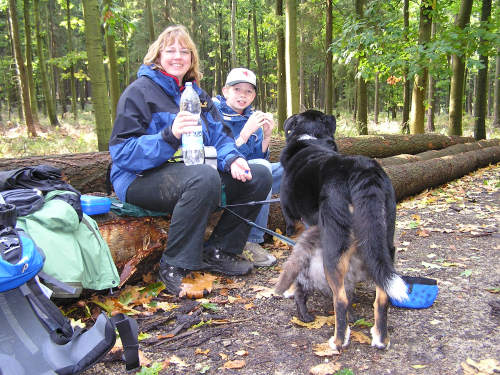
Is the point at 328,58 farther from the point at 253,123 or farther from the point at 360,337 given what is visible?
the point at 360,337

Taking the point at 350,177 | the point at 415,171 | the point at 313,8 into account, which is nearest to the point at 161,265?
the point at 350,177

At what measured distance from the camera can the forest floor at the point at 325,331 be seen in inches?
88.0

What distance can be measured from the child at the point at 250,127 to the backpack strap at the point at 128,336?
205cm

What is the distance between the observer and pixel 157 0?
18.5 meters

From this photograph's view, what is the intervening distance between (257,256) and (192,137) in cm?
162

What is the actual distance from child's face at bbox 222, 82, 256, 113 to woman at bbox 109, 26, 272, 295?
0.51 meters

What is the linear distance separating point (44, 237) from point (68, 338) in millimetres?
685

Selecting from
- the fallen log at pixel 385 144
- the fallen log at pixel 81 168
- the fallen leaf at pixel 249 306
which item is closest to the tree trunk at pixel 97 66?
the fallen log at pixel 81 168

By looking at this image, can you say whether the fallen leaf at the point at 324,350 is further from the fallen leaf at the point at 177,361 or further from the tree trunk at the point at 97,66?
the tree trunk at the point at 97,66

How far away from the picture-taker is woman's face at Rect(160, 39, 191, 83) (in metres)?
3.43

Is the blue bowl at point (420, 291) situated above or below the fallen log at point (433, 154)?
below

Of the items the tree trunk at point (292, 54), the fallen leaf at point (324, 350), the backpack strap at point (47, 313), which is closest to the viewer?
the backpack strap at point (47, 313)

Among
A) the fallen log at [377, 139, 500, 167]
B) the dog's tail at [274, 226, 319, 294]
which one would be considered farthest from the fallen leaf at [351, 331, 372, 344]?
the fallen log at [377, 139, 500, 167]

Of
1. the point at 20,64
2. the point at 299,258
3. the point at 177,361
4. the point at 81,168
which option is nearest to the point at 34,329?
the point at 177,361
